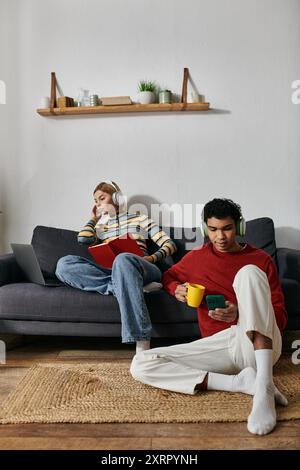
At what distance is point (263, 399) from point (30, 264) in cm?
149

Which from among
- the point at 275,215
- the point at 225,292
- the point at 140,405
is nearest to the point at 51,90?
the point at 275,215

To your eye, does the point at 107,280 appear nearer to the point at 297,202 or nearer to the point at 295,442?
the point at 295,442

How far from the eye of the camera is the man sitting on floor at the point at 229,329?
1.78 metres

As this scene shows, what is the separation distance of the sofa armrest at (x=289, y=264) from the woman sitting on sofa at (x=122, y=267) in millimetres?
639

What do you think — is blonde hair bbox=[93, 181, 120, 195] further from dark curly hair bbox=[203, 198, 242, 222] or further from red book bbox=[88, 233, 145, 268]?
dark curly hair bbox=[203, 198, 242, 222]

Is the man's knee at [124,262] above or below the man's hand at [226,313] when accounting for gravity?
above

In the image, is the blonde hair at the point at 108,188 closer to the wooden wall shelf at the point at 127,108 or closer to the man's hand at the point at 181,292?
the wooden wall shelf at the point at 127,108

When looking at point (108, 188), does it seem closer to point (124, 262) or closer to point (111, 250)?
point (111, 250)

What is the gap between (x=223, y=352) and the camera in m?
1.98

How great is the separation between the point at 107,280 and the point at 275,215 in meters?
1.39

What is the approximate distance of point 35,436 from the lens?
5.35 feet

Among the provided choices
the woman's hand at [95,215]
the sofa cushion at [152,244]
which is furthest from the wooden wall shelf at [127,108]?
the sofa cushion at [152,244]

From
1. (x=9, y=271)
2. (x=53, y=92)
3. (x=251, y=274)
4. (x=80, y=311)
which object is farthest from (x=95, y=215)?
(x=251, y=274)

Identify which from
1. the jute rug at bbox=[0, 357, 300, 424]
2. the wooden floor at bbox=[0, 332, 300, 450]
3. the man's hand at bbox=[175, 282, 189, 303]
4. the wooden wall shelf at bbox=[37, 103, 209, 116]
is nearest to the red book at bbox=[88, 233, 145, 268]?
the man's hand at bbox=[175, 282, 189, 303]
